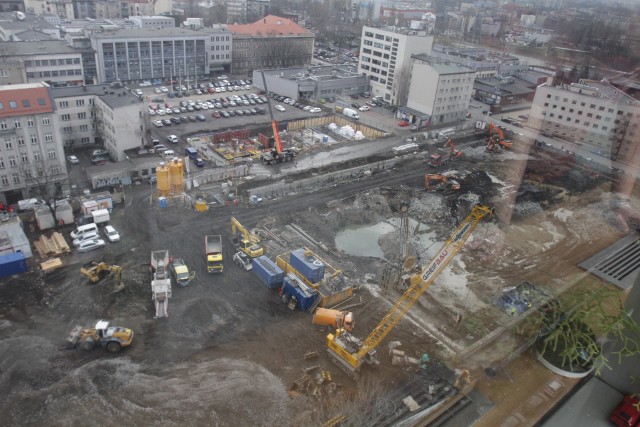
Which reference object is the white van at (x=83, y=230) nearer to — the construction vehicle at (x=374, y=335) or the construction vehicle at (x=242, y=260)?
the construction vehicle at (x=242, y=260)

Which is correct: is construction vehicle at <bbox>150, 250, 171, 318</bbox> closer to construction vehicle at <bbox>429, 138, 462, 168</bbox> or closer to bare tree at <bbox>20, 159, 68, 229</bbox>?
bare tree at <bbox>20, 159, 68, 229</bbox>

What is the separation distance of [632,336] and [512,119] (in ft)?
50.6

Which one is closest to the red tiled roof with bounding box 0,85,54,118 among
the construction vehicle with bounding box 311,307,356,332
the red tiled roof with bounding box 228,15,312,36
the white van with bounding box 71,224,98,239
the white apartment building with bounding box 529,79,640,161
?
the white van with bounding box 71,224,98,239

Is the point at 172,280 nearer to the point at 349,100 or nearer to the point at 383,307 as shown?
the point at 383,307

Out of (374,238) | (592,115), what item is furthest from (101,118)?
(592,115)

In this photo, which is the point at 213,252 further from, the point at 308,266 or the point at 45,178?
the point at 45,178

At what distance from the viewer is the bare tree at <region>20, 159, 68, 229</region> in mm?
10234

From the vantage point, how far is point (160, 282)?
7.84m

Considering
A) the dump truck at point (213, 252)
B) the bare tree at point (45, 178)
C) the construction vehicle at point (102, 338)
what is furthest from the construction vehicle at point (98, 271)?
the bare tree at point (45, 178)

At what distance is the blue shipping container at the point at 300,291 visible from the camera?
7.81 m

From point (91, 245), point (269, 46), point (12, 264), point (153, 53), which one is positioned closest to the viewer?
point (12, 264)

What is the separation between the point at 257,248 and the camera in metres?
9.16

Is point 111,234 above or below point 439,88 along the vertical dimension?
below

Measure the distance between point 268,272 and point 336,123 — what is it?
1064 cm
